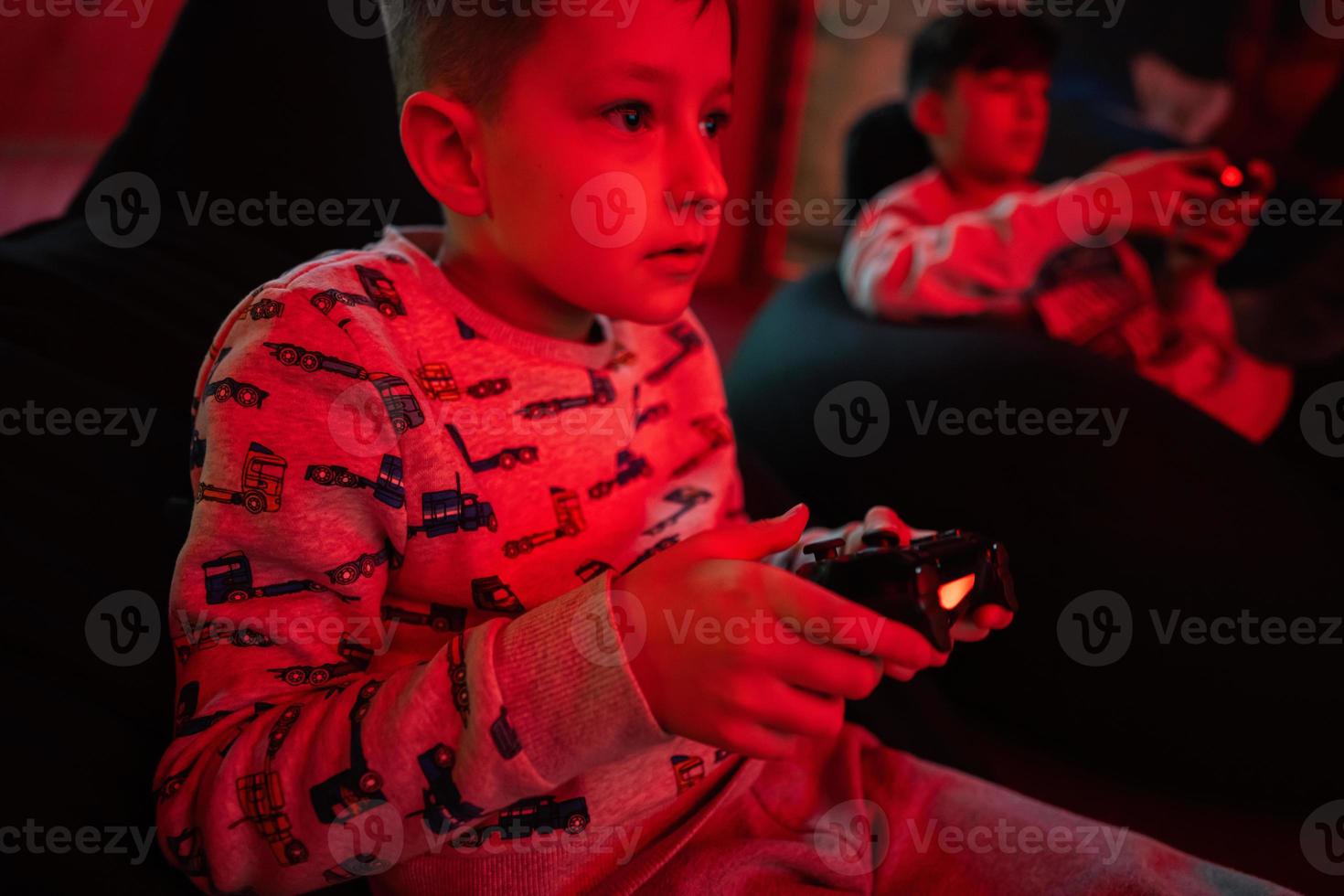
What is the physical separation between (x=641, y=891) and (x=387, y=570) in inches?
10.5

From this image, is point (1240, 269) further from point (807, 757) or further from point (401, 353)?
point (401, 353)

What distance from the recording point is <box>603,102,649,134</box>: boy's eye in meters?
0.60

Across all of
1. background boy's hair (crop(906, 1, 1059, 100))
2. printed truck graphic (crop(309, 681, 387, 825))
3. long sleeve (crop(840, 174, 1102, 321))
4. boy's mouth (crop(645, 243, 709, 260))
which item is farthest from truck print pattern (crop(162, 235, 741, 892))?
background boy's hair (crop(906, 1, 1059, 100))

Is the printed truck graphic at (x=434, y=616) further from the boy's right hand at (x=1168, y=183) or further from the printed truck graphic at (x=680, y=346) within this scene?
the boy's right hand at (x=1168, y=183)

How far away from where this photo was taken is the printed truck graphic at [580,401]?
2.22 feet

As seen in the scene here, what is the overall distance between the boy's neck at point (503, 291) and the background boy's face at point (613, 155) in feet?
0.12

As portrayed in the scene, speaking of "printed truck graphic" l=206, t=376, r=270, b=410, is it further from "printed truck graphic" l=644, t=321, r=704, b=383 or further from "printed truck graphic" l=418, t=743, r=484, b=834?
"printed truck graphic" l=644, t=321, r=704, b=383

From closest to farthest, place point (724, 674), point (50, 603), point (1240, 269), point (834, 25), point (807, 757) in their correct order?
1. point (724, 674)
2. point (50, 603)
3. point (807, 757)
4. point (1240, 269)
5. point (834, 25)

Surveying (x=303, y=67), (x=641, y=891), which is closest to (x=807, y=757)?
(x=641, y=891)

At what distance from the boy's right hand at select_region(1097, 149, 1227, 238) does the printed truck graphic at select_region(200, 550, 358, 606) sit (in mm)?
1229

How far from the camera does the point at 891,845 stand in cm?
68

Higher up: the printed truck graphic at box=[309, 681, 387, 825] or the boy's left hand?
the boy's left hand

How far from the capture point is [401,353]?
615mm

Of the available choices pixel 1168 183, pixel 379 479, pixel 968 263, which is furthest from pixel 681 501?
pixel 1168 183
